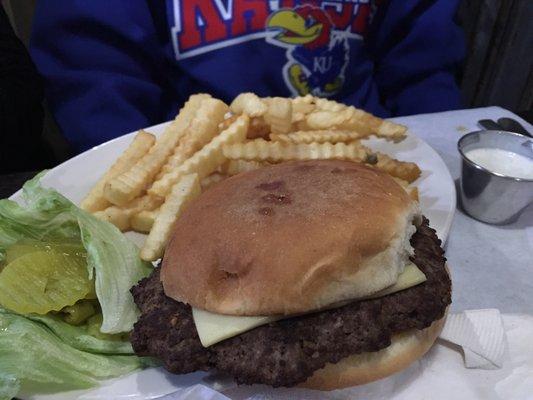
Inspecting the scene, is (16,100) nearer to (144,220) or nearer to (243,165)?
(144,220)

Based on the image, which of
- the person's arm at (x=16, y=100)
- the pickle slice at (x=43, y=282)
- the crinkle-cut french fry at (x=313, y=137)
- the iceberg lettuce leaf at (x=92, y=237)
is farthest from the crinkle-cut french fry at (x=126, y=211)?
the person's arm at (x=16, y=100)

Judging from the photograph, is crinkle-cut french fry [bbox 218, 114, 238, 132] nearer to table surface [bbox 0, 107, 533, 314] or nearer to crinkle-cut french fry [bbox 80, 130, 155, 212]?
crinkle-cut french fry [bbox 80, 130, 155, 212]

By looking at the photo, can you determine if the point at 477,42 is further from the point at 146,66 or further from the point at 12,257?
the point at 12,257

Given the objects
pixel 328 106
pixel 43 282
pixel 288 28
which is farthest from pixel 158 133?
pixel 43 282

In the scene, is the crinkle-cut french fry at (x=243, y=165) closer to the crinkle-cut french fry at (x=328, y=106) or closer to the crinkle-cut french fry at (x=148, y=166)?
the crinkle-cut french fry at (x=148, y=166)

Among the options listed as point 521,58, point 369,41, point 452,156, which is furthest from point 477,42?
point 452,156

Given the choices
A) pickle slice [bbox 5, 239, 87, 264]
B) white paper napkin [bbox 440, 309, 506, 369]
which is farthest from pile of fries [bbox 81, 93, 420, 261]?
white paper napkin [bbox 440, 309, 506, 369]

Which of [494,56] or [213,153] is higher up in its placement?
[213,153]
